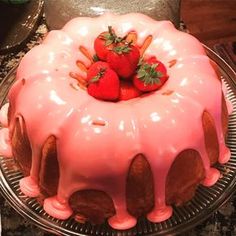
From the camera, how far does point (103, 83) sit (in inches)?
43.5

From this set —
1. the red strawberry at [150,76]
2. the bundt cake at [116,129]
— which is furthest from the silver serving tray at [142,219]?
the red strawberry at [150,76]

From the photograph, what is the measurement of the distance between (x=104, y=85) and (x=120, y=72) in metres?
0.07

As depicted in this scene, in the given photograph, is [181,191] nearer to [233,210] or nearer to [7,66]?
[233,210]

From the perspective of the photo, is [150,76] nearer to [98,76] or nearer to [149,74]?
[149,74]

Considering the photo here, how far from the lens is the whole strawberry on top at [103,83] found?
111 centimetres

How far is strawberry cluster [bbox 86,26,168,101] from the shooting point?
1116 mm

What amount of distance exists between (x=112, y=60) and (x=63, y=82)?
131mm

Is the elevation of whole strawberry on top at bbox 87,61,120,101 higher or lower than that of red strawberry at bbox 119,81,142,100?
higher

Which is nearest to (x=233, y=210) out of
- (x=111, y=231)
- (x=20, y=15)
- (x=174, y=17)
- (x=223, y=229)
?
(x=223, y=229)

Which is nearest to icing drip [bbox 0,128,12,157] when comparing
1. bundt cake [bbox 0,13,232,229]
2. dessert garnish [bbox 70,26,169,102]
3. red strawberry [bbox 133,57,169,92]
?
bundt cake [bbox 0,13,232,229]

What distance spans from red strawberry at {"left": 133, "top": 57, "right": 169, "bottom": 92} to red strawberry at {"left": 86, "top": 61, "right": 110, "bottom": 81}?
0.08m

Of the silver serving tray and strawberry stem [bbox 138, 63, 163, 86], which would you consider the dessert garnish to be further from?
the silver serving tray

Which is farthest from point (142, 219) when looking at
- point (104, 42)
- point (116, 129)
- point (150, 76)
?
point (104, 42)

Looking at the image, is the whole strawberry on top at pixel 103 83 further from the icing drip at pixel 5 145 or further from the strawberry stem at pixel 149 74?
the icing drip at pixel 5 145
